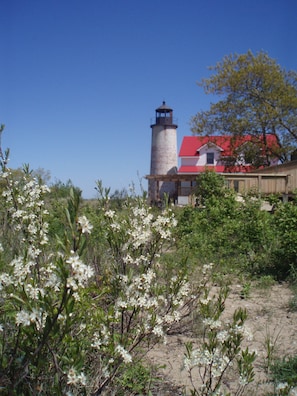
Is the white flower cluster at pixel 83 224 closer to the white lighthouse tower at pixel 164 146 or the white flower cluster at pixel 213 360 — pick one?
the white flower cluster at pixel 213 360

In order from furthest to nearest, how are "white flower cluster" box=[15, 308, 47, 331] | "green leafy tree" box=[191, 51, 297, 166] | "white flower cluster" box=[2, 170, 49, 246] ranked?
"green leafy tree" box=[191, 51, 297, 166]
"white flower cluster" box=[2, 170, 49, 246]
"white flower cluster" box=[15, 308, 47, 331]

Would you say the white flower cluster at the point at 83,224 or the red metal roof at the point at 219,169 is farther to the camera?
the red metal roof at the point at 219,169

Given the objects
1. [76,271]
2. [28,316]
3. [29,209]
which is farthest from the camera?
[29,209]

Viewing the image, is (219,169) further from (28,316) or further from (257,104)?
(28,316)

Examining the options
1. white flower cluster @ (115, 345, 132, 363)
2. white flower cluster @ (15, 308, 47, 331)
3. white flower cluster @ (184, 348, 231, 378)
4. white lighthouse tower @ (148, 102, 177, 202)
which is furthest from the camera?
white lighthouse tower @ (148, 102, 177, 202)

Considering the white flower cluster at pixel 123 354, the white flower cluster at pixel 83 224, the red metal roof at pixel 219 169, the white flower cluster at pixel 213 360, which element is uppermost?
the red metal roof at pixel 219 169

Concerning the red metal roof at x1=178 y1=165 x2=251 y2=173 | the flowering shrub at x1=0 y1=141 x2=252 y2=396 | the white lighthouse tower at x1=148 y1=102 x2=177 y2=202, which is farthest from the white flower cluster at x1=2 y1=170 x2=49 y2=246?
the white lighthouse tower at x1=148 y1=102 x2=177 y2=202

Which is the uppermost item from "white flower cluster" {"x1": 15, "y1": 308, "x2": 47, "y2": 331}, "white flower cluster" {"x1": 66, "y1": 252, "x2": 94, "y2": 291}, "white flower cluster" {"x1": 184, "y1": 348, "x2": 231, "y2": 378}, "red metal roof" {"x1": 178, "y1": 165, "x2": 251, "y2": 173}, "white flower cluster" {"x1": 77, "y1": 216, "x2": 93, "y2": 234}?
"red metal roof" {"x1": 178, "y1": 165, "x2": 251, "y2": 173}

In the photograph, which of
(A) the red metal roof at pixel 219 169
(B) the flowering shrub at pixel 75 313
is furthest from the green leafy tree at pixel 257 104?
(B) the flowering shrub at pixel 75 313

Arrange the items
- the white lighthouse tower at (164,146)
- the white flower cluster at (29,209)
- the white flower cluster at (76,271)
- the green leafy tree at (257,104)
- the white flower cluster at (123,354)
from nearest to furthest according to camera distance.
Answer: the white flower cluster at (76,271)
the white flower cluster at (123,354)
the white flower cluster at (29,209)
the green leafy tree at (257,104)
the white lighthouse tower at (164,146)

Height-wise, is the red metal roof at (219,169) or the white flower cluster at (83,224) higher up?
the red metal roof at (219,169)

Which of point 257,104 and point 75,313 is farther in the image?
point 257,104

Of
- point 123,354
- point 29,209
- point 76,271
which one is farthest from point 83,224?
point 29,209

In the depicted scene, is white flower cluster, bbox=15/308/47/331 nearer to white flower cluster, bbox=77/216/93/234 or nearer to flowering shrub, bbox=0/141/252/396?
flowering shrub, bbox=0/141/252/396
